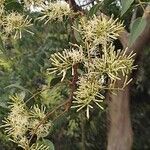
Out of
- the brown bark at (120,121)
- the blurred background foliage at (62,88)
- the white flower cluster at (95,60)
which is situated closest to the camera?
the white flower cluster at (95,60)

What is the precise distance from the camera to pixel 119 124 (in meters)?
1.28

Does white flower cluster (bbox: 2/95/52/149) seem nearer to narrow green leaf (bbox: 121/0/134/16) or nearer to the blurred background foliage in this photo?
narrow green leaf (bbox: 121/0/134/16)

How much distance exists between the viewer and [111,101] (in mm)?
1263

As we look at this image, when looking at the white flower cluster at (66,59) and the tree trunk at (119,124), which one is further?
the tree trunk at (119,124)

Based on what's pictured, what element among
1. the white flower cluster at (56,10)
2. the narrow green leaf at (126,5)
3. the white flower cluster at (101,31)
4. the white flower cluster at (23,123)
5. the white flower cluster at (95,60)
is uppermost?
the white flower cluster at (56,10)

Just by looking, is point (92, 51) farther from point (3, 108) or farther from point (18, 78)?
point (18, 78)

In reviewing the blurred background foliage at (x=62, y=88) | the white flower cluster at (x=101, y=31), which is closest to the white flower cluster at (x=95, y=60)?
the white flower cluster at (x=101, y=31)

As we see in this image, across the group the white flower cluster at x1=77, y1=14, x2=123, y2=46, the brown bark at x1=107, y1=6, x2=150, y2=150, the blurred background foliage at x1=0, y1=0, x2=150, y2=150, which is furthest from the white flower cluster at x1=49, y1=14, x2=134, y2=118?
the blurred background foliage at x1=0, y1=0, x2=150, y2=150

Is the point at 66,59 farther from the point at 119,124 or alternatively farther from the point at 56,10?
the point at 119,124

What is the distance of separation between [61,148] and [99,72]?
4.87ft

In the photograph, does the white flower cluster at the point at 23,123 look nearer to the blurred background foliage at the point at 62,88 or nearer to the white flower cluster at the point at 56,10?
the white flower cluster at the point at 56,10

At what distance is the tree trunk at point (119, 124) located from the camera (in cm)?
126

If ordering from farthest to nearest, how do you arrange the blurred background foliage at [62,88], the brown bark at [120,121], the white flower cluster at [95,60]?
the blurred background foliage at [62,88] → the brown bark at [120,121] → the white flower cluster at [95,60]

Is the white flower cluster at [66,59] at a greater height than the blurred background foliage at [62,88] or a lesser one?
greater
